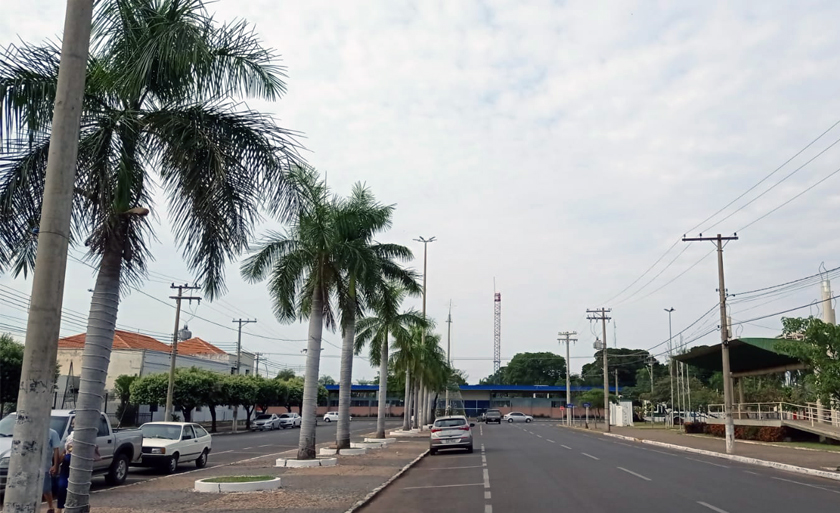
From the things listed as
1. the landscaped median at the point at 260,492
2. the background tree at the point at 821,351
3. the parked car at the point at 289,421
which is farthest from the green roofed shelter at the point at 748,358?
the parked car at the point at 289,421

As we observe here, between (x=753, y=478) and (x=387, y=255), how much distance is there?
49.9 ft

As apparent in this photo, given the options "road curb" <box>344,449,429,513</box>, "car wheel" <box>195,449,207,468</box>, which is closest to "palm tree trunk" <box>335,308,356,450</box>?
"road curb" <box>344,449,429,513</box>

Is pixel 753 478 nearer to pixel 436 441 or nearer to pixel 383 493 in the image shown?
Answer: pixel 383 493

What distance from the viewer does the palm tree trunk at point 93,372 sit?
1038 cm

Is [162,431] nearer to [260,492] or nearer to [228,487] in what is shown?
[228,487]

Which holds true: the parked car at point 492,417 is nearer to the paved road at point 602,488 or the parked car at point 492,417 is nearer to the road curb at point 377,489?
the paved road at point 602,488

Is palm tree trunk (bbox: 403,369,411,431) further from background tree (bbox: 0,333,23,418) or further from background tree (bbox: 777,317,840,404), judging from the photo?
background tree (bbox: 777,317,840,404)

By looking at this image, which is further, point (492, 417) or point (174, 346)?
point (492, 417)

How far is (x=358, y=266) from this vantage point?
23.4 meters

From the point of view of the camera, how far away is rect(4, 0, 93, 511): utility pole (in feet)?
22.4

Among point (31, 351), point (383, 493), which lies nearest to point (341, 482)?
point (383, 493)

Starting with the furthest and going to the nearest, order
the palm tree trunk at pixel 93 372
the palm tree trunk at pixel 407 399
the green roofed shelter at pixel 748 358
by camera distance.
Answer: the palm tree trunk at pixel 407 399 → the green roofed shelter at pixel 748 358 → the palm tree trunk at pixel 93 372

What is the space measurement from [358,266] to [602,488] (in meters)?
10.2

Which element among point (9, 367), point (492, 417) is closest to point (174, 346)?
point (9, 367)
